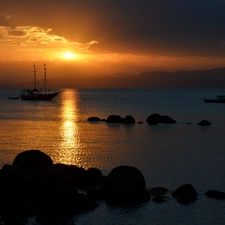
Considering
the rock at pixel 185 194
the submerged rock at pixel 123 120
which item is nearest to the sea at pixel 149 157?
the rock at pixel 185 194

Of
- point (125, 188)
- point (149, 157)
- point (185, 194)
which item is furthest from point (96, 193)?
point (149, 157)

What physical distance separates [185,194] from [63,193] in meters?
6.50

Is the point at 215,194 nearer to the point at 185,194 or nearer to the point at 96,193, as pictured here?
the point at 185,194

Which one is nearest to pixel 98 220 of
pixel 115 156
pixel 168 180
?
pixel 168 180

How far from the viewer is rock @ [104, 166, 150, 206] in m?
21.2

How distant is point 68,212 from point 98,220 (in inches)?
56.1

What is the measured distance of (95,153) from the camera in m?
37.4

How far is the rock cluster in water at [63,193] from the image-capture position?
19.5 meters

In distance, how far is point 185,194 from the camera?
22.5 metres

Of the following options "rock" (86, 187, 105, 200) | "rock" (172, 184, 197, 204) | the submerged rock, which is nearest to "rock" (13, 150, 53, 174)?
"rock" (86, 187, 105, 200)

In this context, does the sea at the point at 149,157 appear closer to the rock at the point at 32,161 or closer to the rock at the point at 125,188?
the rock at the point at 125,188

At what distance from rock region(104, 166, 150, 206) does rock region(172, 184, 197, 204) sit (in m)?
1.64

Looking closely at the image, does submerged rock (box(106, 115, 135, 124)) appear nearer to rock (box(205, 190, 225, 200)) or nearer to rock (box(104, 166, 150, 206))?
rock (box(205, 190, 225, 200))

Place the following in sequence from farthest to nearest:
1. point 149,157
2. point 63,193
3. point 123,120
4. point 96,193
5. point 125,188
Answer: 1. point 123,120
2. point 149,157
3. point 96,193
4. point 125,188
5. point 63,193
